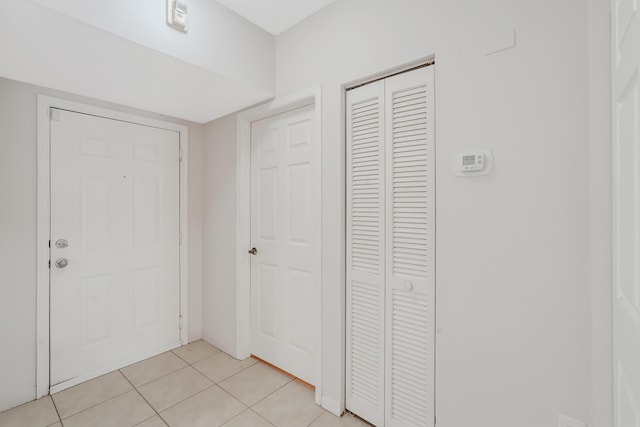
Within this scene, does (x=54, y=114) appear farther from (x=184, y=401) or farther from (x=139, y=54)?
(x=184, y=401)

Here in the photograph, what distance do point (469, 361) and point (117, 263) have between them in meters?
2.64

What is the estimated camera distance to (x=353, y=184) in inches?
70.4

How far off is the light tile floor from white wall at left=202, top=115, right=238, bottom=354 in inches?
14.5

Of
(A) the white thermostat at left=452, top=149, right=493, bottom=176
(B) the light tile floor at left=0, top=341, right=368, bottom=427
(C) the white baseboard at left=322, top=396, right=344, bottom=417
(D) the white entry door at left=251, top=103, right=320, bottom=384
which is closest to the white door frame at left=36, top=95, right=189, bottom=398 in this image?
(B) the light tile floor at left=0, top=341, right=368, bottom=427

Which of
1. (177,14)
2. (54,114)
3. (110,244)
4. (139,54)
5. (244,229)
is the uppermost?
(177,14)

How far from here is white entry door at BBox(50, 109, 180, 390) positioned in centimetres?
209

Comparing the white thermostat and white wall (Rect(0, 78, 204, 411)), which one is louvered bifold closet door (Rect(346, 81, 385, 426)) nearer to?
the white thermostat

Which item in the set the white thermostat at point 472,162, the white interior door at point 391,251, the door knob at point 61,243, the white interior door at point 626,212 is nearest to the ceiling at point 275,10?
the white interior door at point 391,251

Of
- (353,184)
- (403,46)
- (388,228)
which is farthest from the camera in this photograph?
(353,184)

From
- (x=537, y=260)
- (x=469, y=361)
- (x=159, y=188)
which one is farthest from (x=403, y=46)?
(x=159, y=188)

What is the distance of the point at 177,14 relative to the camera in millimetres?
1530

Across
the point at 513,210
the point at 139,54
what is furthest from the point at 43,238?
the point at 513,210

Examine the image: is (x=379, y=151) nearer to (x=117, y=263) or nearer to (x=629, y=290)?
(x=629, y=290)

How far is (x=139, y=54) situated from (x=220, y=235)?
5.22 ft
